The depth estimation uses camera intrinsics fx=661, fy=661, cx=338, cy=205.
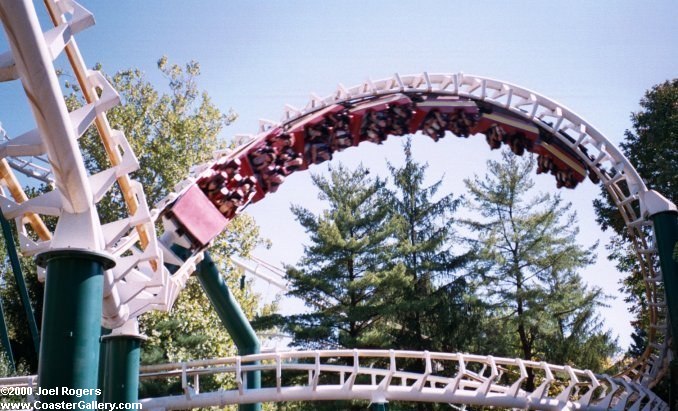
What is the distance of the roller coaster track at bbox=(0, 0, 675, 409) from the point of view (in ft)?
20.3

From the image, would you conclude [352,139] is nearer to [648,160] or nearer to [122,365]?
[122,365]

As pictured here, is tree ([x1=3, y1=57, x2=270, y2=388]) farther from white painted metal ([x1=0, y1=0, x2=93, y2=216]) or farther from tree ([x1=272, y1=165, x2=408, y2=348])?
white painted metal ([x1=0, y1=0, x2=93, y2=216])

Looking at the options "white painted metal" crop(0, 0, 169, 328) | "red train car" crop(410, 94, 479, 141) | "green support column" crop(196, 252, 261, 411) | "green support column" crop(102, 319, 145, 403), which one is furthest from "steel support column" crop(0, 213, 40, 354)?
"red train car" crop(410, 94, 479, 141)

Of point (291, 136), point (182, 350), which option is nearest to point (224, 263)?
point (182, 350)

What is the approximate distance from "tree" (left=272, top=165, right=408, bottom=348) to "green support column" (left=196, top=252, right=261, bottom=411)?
7.03 metres

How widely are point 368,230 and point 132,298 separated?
14278 mm

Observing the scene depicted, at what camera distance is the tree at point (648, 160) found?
17203mm

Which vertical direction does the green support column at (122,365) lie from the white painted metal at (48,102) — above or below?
below

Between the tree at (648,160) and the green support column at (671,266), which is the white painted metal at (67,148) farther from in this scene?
the tree at (648,160)

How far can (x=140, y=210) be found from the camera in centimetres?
749

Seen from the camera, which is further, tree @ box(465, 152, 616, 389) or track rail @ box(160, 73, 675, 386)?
tree @ box(465, 152, 616, 389)

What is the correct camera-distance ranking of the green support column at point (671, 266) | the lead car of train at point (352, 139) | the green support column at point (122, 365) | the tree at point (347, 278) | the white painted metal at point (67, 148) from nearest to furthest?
the white painted metal at point (67, 148)
the green support column at point (122, 365)
the lead car of train at point (352, 139)
the green support column at point (671, 266)
the tree at point (347, 278)

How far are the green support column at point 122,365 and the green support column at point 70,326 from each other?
2675 mm

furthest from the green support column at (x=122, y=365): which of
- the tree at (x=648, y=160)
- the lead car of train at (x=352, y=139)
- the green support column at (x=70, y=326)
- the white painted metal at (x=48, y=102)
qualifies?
the tree at (x=648, y=160)
